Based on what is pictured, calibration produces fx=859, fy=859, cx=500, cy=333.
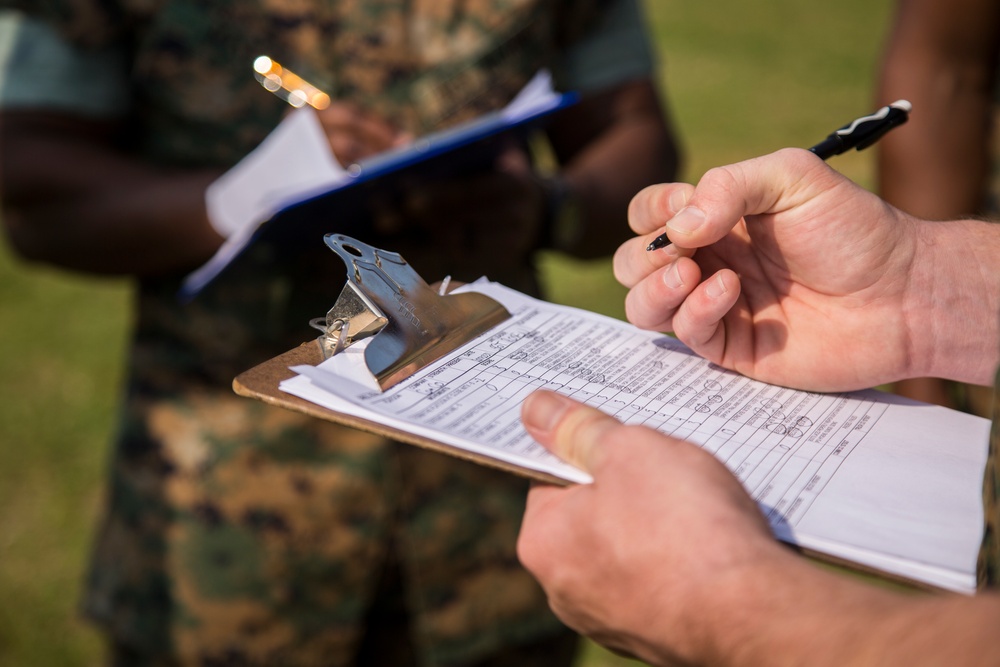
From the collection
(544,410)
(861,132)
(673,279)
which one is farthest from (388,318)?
(861,132)

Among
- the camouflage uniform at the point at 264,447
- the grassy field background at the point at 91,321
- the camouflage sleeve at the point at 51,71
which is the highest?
the camouflage sleeve at the point at 51,71

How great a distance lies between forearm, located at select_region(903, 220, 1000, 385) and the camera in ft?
2.64

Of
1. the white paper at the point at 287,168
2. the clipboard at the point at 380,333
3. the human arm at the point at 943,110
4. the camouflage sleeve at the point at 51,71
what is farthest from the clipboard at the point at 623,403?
the human arm at the point at 943,110

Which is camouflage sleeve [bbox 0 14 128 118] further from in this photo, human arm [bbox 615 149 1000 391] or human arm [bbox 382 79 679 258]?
human arm [bbox 615 149 1000 391]

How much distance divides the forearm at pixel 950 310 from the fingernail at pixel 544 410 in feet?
1.24

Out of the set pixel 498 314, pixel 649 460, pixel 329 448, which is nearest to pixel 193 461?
pixel 329 448

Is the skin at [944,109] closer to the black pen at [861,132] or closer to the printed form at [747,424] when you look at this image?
the black pen at [861,132]

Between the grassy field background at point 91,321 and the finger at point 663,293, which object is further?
the grassy field background at point 91,321

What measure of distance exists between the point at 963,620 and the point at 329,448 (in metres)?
1.03

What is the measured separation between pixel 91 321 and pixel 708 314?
345cm

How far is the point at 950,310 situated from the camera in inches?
31.8

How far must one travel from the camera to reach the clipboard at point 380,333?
0.64 m

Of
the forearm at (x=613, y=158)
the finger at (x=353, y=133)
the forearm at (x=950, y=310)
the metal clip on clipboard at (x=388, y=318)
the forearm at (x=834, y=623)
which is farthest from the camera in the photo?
the forearm at (x=613, y=158)

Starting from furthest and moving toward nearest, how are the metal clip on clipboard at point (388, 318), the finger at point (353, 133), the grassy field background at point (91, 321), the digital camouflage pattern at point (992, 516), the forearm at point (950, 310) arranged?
the grassy field background at point (91, 321) → the finger at point (353, 133) → the forearm at point (950, 310) → the metal clip on clipboard at point (388, 318) → the digital camouflage pattern at point (992, 516)
